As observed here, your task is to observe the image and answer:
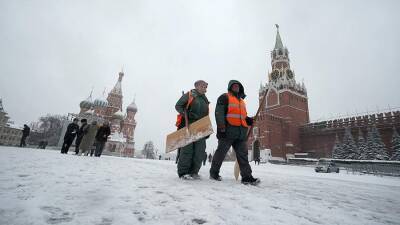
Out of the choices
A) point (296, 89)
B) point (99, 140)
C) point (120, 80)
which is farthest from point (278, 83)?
point (99, 140)

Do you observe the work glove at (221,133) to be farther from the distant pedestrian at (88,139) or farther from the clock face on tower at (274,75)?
the clock face on tower at (274,75)

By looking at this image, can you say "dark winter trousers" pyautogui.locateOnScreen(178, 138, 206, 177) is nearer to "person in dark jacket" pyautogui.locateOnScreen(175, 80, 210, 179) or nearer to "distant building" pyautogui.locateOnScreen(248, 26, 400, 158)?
"person in dark jacket" pyautogui.locateOnScreen(175, 80, 210, 179)

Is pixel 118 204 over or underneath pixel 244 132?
underneath

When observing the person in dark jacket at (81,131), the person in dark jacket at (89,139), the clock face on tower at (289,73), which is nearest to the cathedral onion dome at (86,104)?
the person in dark jacket at (81,131)

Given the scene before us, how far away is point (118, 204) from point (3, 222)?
2.28 ft

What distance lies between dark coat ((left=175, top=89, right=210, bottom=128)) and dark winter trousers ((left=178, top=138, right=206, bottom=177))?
1.74 feet

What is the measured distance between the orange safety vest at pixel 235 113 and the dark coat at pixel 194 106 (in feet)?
1.74

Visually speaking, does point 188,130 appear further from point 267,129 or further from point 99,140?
point 267,129

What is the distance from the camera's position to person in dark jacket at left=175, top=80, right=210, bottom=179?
3.77 metres

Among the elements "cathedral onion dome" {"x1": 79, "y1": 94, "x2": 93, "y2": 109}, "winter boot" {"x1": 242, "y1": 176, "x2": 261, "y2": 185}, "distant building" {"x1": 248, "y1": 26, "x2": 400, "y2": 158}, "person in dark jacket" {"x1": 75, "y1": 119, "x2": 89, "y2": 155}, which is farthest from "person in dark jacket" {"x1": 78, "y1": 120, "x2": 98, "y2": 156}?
"cathedral onion dome" {"x1": 79, "y1": 94, "x2": 93, "y2": 109}

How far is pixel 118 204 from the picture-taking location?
5.45 feet

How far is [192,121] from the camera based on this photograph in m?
4.17

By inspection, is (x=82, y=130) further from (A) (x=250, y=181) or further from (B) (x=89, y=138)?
(A) (x=250, y=181)

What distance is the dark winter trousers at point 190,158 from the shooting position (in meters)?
3.75
